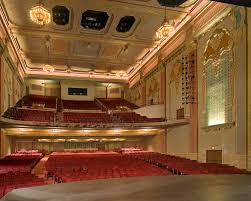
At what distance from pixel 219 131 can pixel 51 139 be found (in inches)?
425

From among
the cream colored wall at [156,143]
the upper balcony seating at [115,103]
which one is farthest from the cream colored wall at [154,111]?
the upper balcony seating at [115,103]

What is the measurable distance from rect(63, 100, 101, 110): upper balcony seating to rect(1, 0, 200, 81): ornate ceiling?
6.32 feet

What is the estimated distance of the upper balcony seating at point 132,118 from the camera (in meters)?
14.3

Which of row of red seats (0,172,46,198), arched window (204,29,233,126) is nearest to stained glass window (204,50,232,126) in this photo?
arched window (204,29,233,126)

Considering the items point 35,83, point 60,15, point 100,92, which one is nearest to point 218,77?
point 60,15

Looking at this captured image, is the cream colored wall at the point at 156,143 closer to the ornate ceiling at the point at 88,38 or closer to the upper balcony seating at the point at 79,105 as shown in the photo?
the upper balcony seating at the point at 79,105

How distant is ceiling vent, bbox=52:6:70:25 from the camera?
10.8 meters

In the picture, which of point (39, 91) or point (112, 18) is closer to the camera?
point (112, 18)

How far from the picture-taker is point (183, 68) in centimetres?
1204

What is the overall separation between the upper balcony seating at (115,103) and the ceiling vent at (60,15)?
8278 mm

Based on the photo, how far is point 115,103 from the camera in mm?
20203

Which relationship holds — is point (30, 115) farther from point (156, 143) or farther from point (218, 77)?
point (218, 77)

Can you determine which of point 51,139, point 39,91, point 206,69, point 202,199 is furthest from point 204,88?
point 39,91

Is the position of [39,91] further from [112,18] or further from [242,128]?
[242,128]
